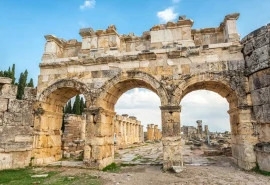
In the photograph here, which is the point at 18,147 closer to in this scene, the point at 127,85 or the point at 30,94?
the point at 30,94

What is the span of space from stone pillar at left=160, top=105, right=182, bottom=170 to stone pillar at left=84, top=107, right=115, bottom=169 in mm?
2119

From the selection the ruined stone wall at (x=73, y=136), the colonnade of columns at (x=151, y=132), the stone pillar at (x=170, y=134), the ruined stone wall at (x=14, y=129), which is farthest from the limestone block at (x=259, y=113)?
the colonnade of columns at (x=151, y=132)

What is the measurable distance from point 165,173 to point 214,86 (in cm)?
355

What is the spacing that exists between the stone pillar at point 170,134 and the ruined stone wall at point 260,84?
233 centimetres

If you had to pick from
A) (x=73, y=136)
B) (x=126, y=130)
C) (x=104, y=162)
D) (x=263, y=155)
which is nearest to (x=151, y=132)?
(x=126, y=130)

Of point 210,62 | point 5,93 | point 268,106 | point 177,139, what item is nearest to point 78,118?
point 5,93

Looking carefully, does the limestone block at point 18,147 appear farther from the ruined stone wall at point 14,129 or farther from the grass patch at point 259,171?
the grass patch at point 259,171

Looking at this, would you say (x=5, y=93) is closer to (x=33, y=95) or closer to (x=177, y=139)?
(x=33, y=95)

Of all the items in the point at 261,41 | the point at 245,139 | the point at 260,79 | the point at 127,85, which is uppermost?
the point at 261,41

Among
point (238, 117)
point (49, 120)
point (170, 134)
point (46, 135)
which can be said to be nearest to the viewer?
point (170, 134)

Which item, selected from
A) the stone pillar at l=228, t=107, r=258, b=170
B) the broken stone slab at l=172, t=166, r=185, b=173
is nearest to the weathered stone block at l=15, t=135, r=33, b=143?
the broken stone slab at l=172, t=166, r=185, b=173

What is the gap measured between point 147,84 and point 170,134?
78.5 inches

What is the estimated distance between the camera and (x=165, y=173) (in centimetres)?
666

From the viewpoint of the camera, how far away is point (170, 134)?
7121 mm
